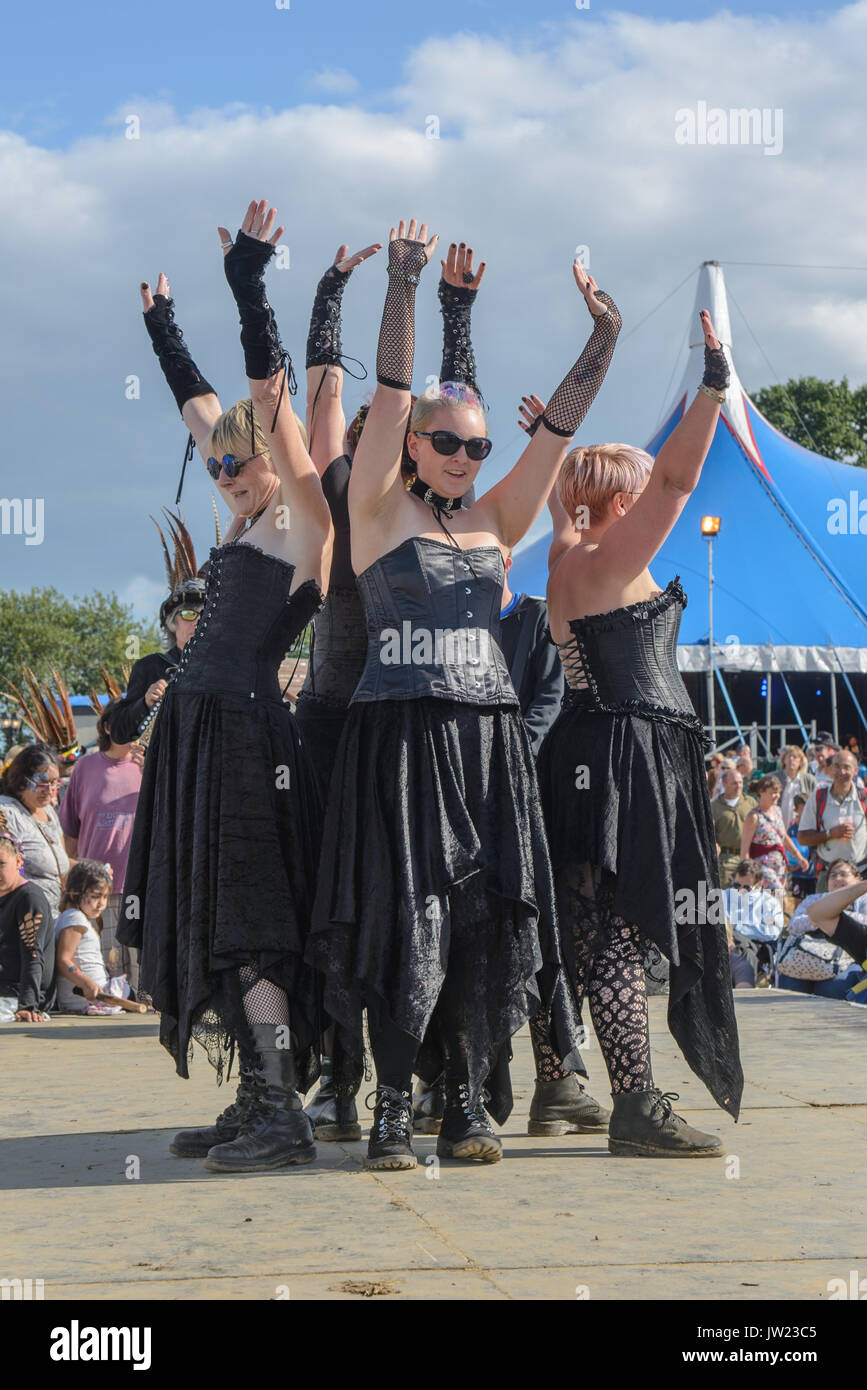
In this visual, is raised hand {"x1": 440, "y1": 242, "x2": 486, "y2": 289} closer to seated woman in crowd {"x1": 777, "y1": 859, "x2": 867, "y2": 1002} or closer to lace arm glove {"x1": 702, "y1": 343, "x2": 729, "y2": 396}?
lace arm glove {"x1": 702, "y1": 343, "x2": 729, "y2": 396}

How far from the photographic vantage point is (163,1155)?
3893mm

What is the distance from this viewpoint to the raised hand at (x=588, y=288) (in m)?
4.04

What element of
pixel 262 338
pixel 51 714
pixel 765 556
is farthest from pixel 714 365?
pixel 765 556

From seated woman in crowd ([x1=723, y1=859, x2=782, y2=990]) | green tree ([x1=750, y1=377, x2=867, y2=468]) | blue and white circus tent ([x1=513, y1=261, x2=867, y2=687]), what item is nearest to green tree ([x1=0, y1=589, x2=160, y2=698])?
green tree ([x1=750, y1=377, x2=867, y2=468])

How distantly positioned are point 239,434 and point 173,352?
0.66 m

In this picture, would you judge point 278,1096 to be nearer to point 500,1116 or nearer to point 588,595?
point 500,1116

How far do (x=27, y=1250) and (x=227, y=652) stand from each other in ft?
5.22

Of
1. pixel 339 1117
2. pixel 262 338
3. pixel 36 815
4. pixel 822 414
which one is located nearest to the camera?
pixel 262 338

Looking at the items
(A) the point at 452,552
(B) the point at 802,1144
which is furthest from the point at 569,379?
(B) the point at 802,1144

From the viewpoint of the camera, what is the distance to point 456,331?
4191 millimetres

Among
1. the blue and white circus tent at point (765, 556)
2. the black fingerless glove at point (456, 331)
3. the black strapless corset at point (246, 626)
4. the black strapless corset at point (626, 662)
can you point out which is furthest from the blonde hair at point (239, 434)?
the blue and white circus tent at point (765, 556)

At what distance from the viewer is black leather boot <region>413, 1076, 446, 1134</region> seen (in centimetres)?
432

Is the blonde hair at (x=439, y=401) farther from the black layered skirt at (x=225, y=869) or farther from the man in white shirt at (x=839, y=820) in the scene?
the man in white shirt at (x=839, y=820)

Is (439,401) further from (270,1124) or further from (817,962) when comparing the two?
(817,962)
